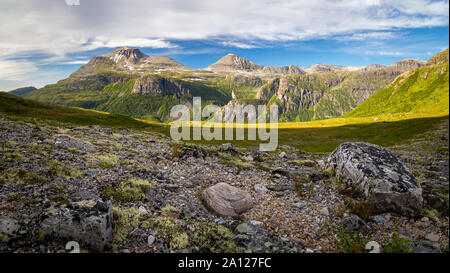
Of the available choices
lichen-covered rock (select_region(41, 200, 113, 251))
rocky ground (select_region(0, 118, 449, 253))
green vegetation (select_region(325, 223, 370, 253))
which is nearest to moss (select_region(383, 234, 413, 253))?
rocky ground (select_region(0, 118, 449, 253))

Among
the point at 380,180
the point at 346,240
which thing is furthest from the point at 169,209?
the point at 380,180

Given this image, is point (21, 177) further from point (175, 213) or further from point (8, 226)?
point (175, 213)

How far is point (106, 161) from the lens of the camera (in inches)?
607

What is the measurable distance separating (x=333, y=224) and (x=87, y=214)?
11048 mm

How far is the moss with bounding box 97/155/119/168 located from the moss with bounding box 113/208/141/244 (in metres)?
6.96

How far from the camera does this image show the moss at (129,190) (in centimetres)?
1066

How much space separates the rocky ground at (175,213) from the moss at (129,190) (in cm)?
5

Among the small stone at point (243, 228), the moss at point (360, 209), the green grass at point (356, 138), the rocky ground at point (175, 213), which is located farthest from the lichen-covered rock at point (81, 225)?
the green grass at point (356, 138)

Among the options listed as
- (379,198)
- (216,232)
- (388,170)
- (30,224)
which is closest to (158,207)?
(216,232)

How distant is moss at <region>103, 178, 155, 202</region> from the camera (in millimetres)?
10656

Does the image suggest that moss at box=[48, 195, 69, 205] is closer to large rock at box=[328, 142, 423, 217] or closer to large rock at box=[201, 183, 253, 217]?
large rock at box=[201, 183, 253, 217]

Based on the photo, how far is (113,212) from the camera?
8.73 meters

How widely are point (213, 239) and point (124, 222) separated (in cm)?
375
